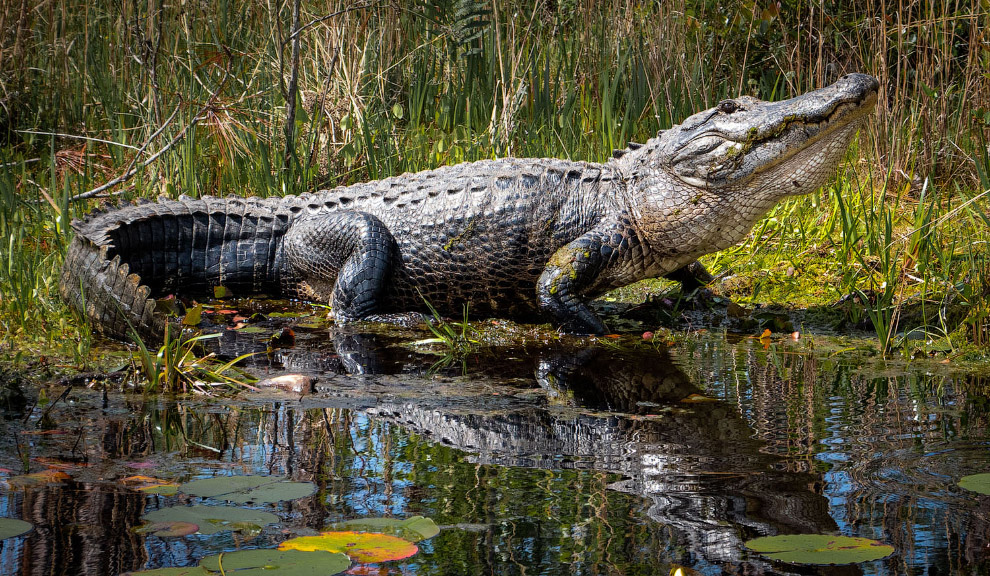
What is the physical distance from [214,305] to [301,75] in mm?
2848

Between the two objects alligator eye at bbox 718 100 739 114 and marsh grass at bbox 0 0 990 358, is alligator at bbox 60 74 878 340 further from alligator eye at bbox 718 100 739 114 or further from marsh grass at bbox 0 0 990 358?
marsh grass at bbox 0 0 990 358

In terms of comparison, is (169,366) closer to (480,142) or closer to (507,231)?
(507,231)

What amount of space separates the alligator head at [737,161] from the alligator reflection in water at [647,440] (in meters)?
0.96

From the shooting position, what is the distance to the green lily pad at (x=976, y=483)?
217 centimetres

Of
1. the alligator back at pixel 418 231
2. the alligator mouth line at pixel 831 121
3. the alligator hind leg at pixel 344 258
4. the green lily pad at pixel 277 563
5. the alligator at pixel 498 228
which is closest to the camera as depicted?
the green lily pad at pixel 277 563

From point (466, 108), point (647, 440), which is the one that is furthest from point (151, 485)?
point (466, 108)

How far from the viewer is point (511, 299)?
16.3 feet

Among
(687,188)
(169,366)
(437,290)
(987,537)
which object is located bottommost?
(987,537)

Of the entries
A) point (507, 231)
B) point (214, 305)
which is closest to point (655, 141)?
point (507, 231)

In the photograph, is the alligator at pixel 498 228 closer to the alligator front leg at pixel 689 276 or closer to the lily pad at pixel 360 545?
the alligator front leg at pixel 689 276

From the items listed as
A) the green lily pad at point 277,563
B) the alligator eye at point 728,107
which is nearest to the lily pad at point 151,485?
the green lily pad at point 277,563

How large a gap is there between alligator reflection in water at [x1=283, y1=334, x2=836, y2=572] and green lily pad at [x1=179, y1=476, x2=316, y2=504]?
0.53 meters

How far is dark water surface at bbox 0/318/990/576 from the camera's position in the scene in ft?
6.15

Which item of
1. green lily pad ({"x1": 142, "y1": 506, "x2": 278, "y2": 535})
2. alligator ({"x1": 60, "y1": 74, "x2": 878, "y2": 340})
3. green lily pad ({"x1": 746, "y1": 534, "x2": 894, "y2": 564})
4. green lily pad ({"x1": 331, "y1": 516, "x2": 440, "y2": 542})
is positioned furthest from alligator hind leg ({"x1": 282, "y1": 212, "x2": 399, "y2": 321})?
green lily pad ({"x1": 746, "y1": 534, "x2": 894, "y2": 564})
